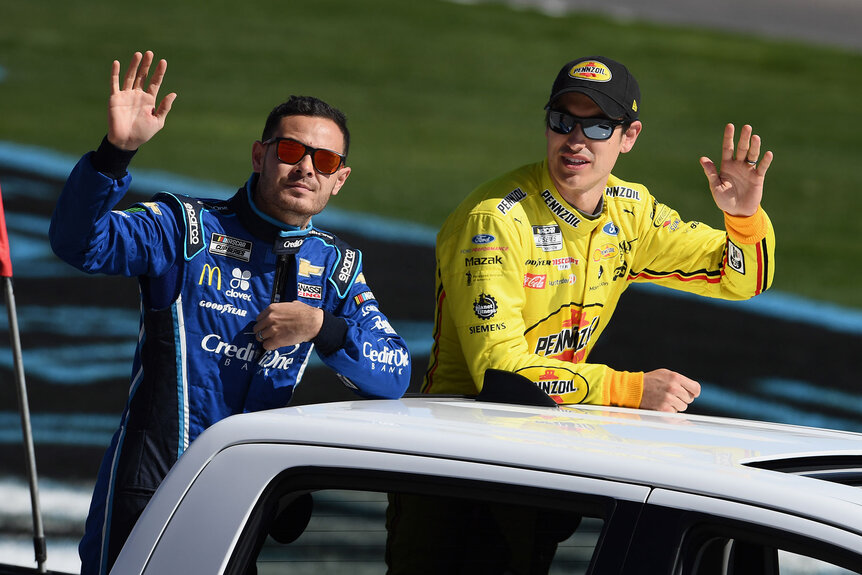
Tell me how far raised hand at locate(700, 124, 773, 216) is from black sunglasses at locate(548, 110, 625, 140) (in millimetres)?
364

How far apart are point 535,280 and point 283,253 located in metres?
0.79

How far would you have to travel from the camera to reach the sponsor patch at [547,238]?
363 cm

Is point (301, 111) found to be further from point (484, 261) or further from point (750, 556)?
point (750, 556)

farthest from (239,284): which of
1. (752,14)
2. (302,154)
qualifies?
(752,14)

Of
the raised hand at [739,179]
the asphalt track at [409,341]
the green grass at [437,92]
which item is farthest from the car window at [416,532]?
the green grass at [437,92]

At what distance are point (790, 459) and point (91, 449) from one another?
16.1 ft

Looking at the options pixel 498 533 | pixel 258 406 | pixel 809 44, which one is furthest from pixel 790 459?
pixel 809 44

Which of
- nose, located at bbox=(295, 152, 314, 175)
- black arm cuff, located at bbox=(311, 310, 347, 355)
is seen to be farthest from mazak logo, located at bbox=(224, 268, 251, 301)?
nose, located at bbox=(295, 152, 314, 175)

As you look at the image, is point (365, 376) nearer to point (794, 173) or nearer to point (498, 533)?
point (498, 533)

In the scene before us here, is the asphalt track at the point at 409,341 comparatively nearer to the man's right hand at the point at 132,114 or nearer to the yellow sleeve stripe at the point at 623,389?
the man's right hand at the point at 132,114

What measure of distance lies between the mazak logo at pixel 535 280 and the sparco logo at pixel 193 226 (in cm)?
100

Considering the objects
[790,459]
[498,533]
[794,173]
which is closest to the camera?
[498,533]

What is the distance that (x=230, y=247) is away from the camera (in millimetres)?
3289

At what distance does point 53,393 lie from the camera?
703 centimetres
